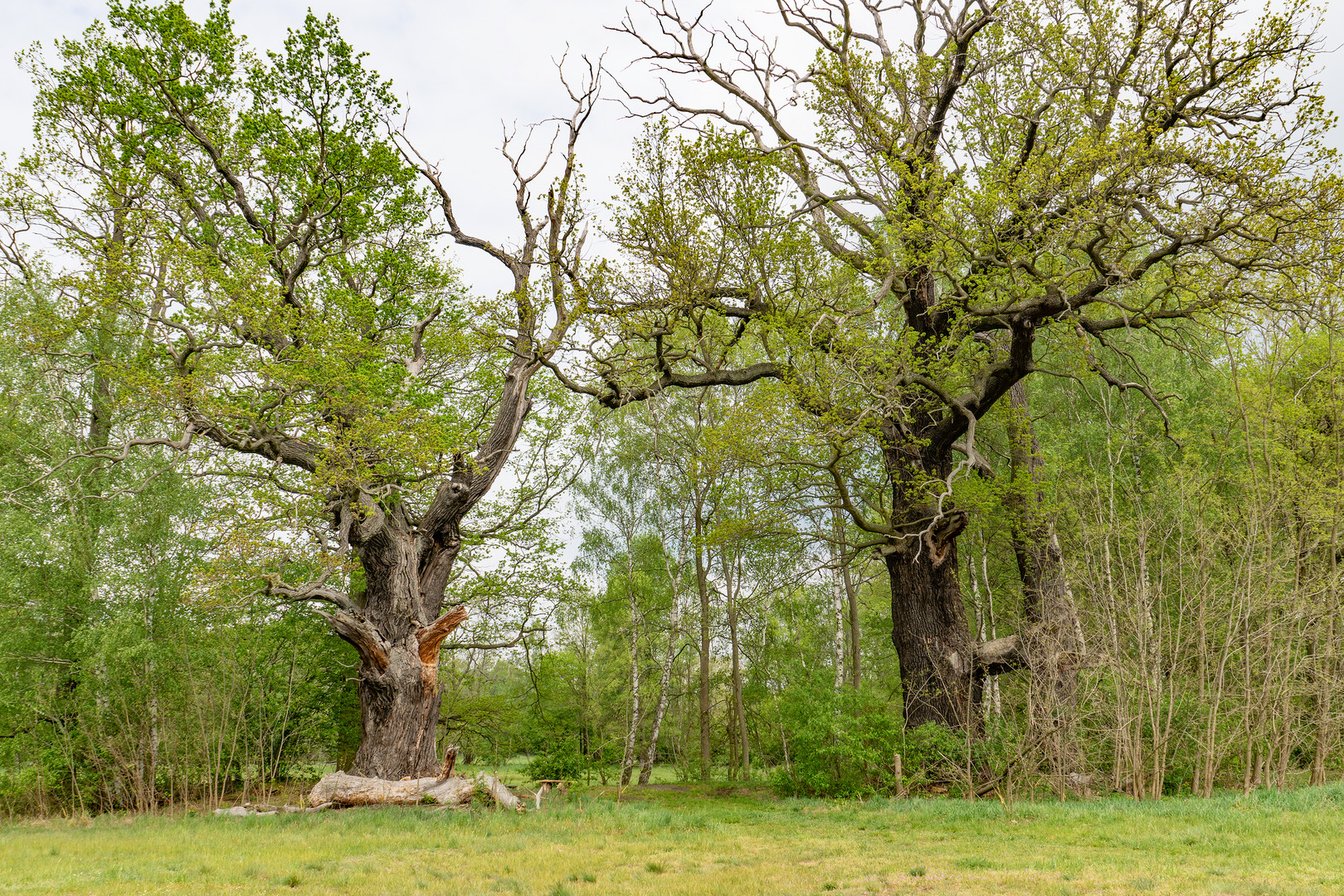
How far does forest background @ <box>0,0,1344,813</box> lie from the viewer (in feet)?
39.2

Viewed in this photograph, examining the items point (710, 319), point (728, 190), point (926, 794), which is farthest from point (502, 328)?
point (926, 794)

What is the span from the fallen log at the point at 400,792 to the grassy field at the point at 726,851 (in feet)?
2.53

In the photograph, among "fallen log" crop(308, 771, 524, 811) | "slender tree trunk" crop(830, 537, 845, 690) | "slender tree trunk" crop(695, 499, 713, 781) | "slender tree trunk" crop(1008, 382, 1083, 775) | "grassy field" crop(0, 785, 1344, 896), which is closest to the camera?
"grassy field" crop(0, 785, 1344, 896)

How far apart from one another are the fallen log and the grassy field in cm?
77

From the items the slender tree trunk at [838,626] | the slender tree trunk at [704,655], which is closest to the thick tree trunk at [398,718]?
the slender tree trunk at [704,655]

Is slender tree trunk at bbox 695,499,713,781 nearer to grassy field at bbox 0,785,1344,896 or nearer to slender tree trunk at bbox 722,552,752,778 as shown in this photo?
→ slender tree trunk at bbox 722,552,752,778

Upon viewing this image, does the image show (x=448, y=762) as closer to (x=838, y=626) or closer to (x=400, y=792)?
(x=400, y=792)

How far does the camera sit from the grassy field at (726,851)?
6332 millimetres

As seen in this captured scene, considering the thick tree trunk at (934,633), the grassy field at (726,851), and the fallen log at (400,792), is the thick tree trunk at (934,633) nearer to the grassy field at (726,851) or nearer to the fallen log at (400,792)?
the grassy field at (726,851)

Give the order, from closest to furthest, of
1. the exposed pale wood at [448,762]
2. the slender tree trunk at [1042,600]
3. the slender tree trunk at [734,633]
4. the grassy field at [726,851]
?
the grassy field at [726,851], the slender tree trunk at [1042,600], the exposed pale wood at [448,762], the slender tree trunk at [734,633]

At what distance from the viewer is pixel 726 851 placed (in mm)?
8500

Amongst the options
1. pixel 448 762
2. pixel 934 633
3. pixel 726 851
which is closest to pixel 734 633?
pixel 934 633

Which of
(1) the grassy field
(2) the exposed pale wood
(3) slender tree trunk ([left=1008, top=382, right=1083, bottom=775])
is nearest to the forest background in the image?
(3) slender tree trunk ([left=1008, top=382, right=1083, bottom=775])

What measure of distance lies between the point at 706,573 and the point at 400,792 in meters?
12.4
